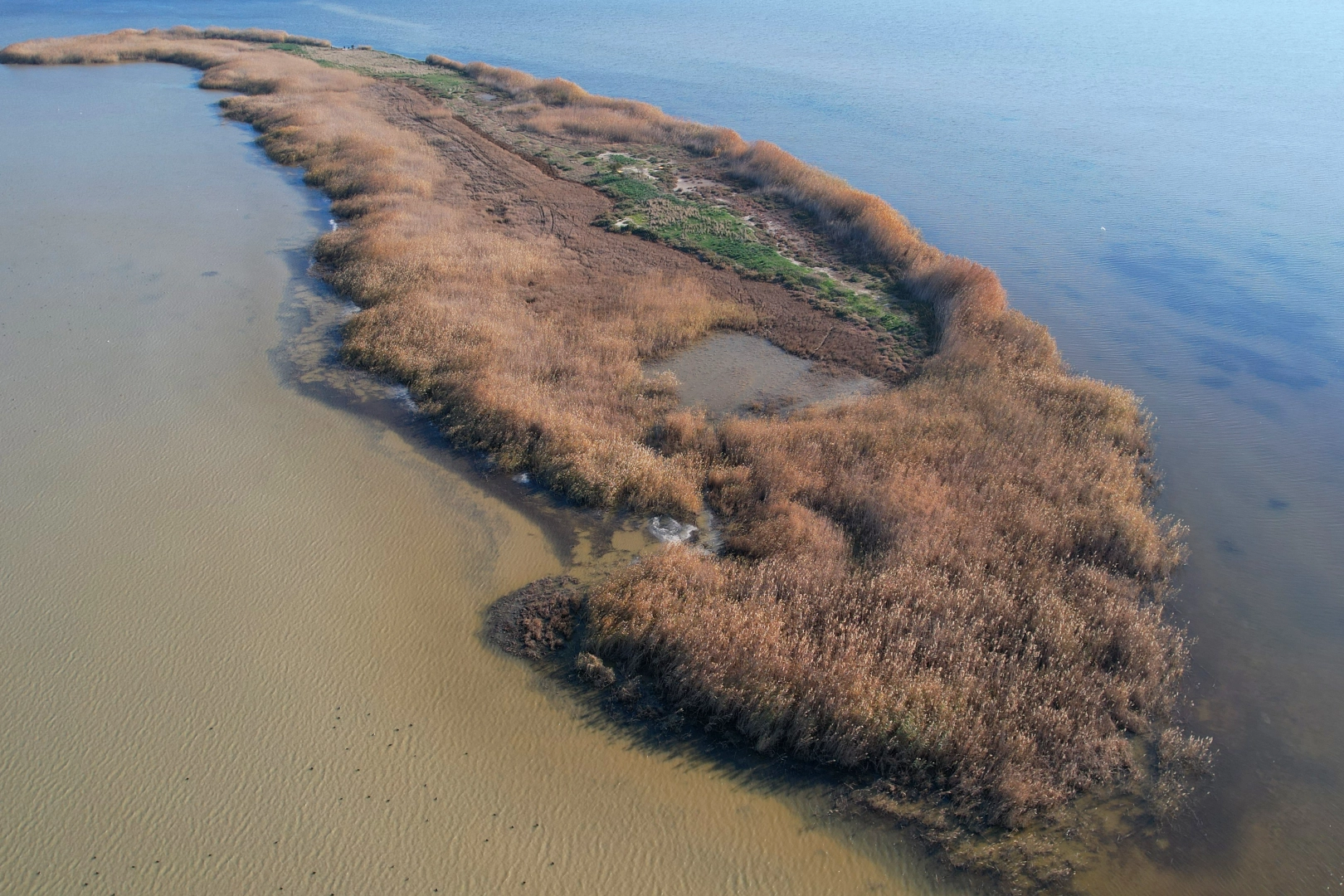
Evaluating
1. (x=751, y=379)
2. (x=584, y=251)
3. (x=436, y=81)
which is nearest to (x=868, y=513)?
(x=751, y=379)

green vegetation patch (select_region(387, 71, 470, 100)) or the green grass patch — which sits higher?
green vegetation patch (select_region(387, 71, 470, 100))

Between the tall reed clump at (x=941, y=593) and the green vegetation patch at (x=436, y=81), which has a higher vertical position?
the green vegetation patch at (x=436, y=81)

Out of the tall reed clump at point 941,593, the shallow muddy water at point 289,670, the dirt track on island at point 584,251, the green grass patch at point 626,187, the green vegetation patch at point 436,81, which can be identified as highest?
the green vegetation patch at point 436,81

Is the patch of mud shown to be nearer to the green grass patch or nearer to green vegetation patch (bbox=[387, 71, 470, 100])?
the green grass patch

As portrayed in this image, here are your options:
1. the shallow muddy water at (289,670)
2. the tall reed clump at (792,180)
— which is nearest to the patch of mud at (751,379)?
the tall reed clump at (792,180)

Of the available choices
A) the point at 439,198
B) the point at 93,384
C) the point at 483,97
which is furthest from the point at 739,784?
the point at 483,97

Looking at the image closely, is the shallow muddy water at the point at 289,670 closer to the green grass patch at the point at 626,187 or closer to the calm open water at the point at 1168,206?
the calm open water at the point at 1168,206

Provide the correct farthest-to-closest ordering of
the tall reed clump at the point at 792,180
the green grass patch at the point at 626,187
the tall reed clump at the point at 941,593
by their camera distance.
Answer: the green grass patch at the point at 626,187 < the tall reed clump at the point at 792,180 < the tall reed clump at the point at 941,593

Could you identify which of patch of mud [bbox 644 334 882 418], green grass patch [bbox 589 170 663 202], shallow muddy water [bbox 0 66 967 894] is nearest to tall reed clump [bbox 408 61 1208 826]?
patch of mud [bbox 644 334 882 418]
